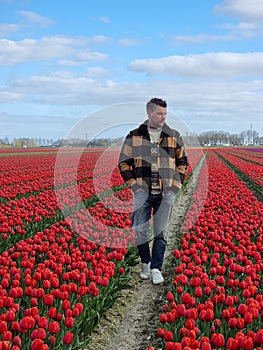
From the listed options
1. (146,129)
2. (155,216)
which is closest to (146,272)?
(155,216)

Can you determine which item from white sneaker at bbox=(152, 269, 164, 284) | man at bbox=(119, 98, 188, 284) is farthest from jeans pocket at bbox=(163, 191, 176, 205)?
white sneaker at bbox=(152, 269, 164, 284)

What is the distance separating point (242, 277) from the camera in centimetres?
522

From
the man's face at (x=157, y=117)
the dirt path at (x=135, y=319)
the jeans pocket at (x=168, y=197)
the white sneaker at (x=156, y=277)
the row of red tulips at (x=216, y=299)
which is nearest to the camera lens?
the row of red tulips at (x=216, y=299)

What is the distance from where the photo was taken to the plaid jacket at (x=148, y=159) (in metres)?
5.54

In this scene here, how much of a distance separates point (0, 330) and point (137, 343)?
1.73m

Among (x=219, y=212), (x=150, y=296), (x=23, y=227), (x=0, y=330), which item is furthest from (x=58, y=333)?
(x=219, y=212)

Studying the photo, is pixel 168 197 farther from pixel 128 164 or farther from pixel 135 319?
pixel 135 319

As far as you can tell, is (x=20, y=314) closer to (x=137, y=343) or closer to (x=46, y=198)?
(x=137, y=343)

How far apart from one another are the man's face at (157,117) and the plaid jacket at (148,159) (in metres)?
0.15

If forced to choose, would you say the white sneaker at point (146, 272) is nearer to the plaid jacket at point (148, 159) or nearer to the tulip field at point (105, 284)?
the tulip field at point (105, 284)

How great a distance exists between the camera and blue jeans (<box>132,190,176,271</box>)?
18.7 ft

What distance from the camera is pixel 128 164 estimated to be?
18.6 feet

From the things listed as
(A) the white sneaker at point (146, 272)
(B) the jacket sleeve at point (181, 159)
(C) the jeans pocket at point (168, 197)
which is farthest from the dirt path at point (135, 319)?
(B) the jacket sleeve at point (181, 159)

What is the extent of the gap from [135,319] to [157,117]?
2398mm
